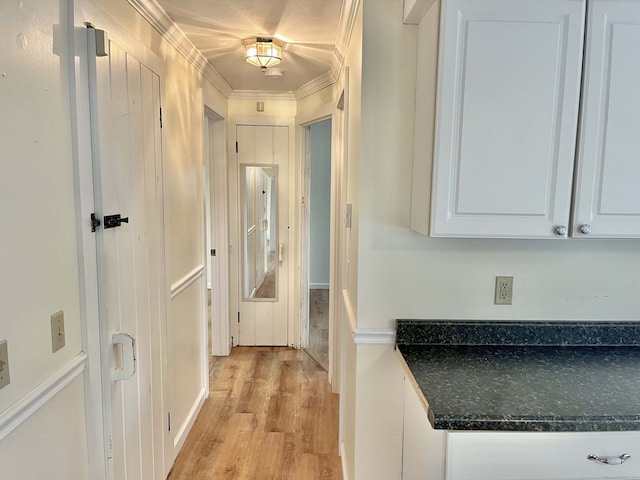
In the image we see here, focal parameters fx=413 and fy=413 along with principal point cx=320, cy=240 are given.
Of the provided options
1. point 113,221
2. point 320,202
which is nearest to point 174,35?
point 113,221

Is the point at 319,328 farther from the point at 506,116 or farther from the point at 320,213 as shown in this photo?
the point at 506,116

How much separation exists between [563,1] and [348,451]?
6.97 ft

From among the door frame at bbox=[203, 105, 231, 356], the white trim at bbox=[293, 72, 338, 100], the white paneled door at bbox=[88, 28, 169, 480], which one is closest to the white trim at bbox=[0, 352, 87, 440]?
the white paneled door at bbox=[88, 28, 169, 480]

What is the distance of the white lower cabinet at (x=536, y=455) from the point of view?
1.22 meters

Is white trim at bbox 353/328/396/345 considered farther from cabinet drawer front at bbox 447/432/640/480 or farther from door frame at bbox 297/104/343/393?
door frame at bbox 297/104/343/393

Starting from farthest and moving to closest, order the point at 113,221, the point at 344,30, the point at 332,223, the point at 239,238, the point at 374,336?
the point at 239,238, the point at 332,223, the point at 344,30, the point at 374,336, the point at 113,221

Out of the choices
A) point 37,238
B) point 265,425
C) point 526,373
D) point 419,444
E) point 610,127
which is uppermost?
point 610,127

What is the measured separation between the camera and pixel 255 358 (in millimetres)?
3773

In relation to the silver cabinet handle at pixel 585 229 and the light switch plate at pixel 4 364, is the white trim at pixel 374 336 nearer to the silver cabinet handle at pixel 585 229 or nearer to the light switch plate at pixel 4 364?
the silver cabinet handle at pixel 585 229

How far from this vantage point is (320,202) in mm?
6363

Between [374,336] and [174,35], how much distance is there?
6.28 ft

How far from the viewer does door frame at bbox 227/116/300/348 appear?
3.76 meters

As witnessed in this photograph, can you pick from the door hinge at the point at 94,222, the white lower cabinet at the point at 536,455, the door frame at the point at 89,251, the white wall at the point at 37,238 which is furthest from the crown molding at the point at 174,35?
the white lower cabinet at the point at 536,455

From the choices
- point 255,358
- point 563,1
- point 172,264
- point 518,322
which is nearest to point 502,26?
point 563,1
